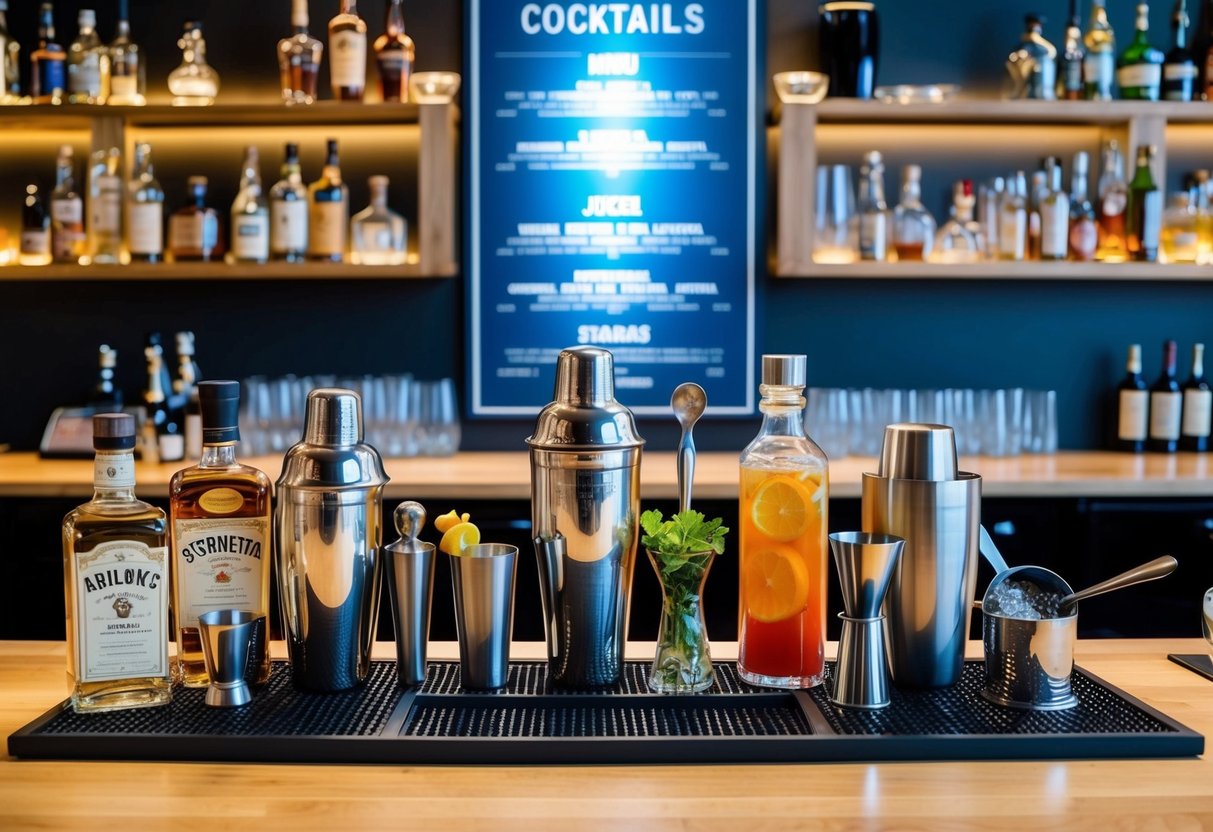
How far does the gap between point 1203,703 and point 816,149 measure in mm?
2427

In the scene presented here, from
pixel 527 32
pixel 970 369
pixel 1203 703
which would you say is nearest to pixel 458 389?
pixel 527 32

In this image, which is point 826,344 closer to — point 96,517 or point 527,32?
point 527,32

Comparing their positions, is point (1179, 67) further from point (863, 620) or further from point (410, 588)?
point (410, 588)

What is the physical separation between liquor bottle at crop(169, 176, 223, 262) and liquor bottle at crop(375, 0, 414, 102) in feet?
1.85

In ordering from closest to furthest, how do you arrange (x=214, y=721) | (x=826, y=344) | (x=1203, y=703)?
1. (x=214, y=721)
2. (x=1203, y=703)
3. (x=826, y=344)

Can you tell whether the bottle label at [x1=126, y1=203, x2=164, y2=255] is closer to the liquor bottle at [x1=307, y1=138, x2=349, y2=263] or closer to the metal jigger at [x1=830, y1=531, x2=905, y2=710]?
the liquor bottle at [x1=307, y1=138, x2=349, y2=263]

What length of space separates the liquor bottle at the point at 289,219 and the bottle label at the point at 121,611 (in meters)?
2.18

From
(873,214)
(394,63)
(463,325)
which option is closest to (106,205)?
(394,63)

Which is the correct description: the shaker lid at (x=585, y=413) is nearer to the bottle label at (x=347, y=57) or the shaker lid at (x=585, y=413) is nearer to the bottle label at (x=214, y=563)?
the bottle label at (x=214, y=563)

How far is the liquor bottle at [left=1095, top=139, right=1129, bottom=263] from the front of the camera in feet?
10.9

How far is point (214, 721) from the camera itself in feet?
3.61

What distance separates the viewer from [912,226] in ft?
10.8

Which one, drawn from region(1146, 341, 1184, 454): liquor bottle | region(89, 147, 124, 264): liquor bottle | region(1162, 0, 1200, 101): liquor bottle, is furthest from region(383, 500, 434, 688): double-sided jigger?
region(1162, 0, 1200, 101): liquor bottle

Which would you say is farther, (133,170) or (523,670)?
(133,170)
